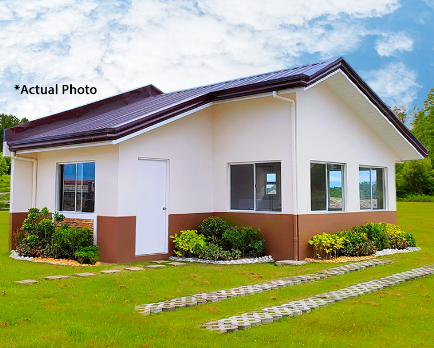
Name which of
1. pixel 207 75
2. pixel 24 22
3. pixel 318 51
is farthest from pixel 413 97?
pixel 24 22

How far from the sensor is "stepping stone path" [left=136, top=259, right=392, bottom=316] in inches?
263

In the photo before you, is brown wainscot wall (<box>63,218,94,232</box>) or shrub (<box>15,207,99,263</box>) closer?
shrub (<box>15,207,99,263</box>)

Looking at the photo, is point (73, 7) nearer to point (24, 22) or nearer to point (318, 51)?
point (24, 22)

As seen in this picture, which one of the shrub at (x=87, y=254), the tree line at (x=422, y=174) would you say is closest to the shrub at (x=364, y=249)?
→ the shrub at (x=87, y=254)

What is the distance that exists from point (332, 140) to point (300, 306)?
7.28m

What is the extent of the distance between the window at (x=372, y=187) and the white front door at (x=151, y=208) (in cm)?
641

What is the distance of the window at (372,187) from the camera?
14.6 meters

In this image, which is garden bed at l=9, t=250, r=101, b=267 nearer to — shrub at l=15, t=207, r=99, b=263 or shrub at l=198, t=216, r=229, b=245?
shrub at l=15, t=207, r=99, b=263

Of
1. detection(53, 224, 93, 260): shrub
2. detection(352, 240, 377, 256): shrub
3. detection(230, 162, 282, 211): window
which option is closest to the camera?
detection(53, 224, 93, 260): shrub

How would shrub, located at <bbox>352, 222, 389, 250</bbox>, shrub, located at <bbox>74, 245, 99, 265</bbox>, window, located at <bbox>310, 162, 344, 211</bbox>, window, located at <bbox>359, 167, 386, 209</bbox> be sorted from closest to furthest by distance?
shrub, located at <bbox>74, 245, 99, 265</bbox> → window, located at <bbox>310, 162, 344, 211</bbox> → shrub, located at <bbox>352, 222, 389, 250</bbox> → window, located at <bbox>359, 167, 386, 209</bbox>

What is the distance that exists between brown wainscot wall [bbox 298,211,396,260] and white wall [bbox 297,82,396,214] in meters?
0.24

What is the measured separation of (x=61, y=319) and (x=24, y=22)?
1081 inches

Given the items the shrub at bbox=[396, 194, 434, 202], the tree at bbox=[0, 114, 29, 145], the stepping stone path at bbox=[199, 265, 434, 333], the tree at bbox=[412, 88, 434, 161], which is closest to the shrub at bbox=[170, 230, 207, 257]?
the stepping stone path at bbox=[199, 265, 434, 333]

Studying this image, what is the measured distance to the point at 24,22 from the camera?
94.6 ft
